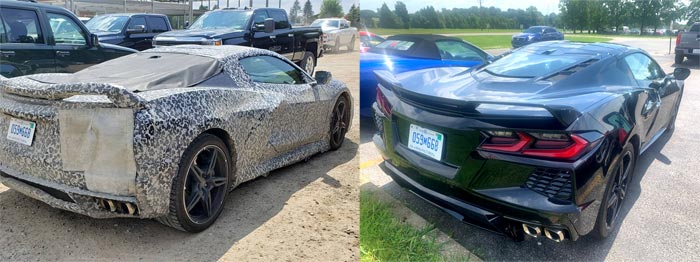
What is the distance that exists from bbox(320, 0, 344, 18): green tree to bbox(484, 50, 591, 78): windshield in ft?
1.46

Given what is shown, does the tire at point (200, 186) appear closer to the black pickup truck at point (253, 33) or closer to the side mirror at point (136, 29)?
the black pickup truck at point (253, 33)

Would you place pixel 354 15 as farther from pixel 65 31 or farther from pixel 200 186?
pixel 65 31

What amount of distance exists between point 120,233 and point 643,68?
2739mm

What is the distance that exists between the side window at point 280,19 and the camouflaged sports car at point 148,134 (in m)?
5.64

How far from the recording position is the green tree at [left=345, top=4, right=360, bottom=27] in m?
1.33

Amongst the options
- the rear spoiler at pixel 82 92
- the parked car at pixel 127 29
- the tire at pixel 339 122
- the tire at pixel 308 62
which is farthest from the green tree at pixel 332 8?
the parked car at pixel 127 29

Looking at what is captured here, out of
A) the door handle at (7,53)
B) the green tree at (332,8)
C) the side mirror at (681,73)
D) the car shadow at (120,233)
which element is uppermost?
the green tree at (332,8)

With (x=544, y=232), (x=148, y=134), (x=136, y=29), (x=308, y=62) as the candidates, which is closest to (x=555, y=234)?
(x=544, y=232)

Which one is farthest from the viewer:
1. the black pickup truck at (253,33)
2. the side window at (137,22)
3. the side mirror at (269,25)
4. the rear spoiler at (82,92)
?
the side window at (137,22)

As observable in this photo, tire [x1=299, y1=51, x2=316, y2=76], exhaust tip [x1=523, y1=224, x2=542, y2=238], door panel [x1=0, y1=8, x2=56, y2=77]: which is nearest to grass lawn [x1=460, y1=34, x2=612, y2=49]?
exhaust tip [x1=523, y1=224, x2=542, y2=238]

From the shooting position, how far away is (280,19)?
9469 millimetres

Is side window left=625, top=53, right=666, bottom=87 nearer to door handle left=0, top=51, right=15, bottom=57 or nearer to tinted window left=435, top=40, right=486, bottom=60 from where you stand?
tinted window left=435, top=40, right=486, bottom=60

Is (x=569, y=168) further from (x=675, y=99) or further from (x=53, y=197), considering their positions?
(x=53, y=197)

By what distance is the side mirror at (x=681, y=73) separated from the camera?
128cm
